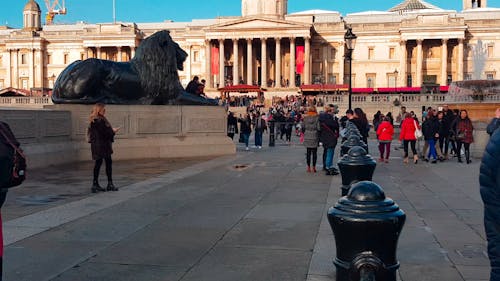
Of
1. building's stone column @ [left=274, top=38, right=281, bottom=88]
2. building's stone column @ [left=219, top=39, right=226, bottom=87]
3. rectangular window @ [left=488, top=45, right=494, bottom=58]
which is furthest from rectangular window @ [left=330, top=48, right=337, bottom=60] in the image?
rectangular window @ [left=488, top=45, right=494, bottom=58]

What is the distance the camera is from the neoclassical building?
88.1 m

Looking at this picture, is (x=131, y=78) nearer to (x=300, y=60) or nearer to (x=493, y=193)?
(x=493, y=193)

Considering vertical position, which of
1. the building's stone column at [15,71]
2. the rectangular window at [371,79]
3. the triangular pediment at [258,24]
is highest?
the triangular pediment at [258,24]

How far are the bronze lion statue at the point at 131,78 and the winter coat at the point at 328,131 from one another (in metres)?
5.56

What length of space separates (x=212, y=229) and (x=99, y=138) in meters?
4.29

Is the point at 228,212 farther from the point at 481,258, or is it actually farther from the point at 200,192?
the point at 481,258

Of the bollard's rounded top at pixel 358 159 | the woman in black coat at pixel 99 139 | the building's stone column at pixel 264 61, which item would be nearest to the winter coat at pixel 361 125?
the woman in black coat at pixel 99 139

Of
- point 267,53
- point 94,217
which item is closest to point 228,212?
point 94,217

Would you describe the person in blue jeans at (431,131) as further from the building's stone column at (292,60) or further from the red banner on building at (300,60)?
the building's stone column at (292,60)

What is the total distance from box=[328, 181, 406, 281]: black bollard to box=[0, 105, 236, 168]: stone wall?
40.6ft

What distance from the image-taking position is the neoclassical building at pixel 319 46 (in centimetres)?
8812

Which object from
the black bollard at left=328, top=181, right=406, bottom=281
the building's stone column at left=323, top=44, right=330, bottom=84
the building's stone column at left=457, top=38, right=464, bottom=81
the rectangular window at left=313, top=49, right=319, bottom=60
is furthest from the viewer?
the rectangular window at left=313, top=49, right=319, bottom=60

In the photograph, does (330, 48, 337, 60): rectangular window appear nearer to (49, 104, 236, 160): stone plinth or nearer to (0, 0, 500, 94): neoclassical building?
(0, 0, 500, 94): neoclassical building

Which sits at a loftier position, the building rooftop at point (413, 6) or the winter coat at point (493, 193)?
the building rooftop at point (413, 6)
